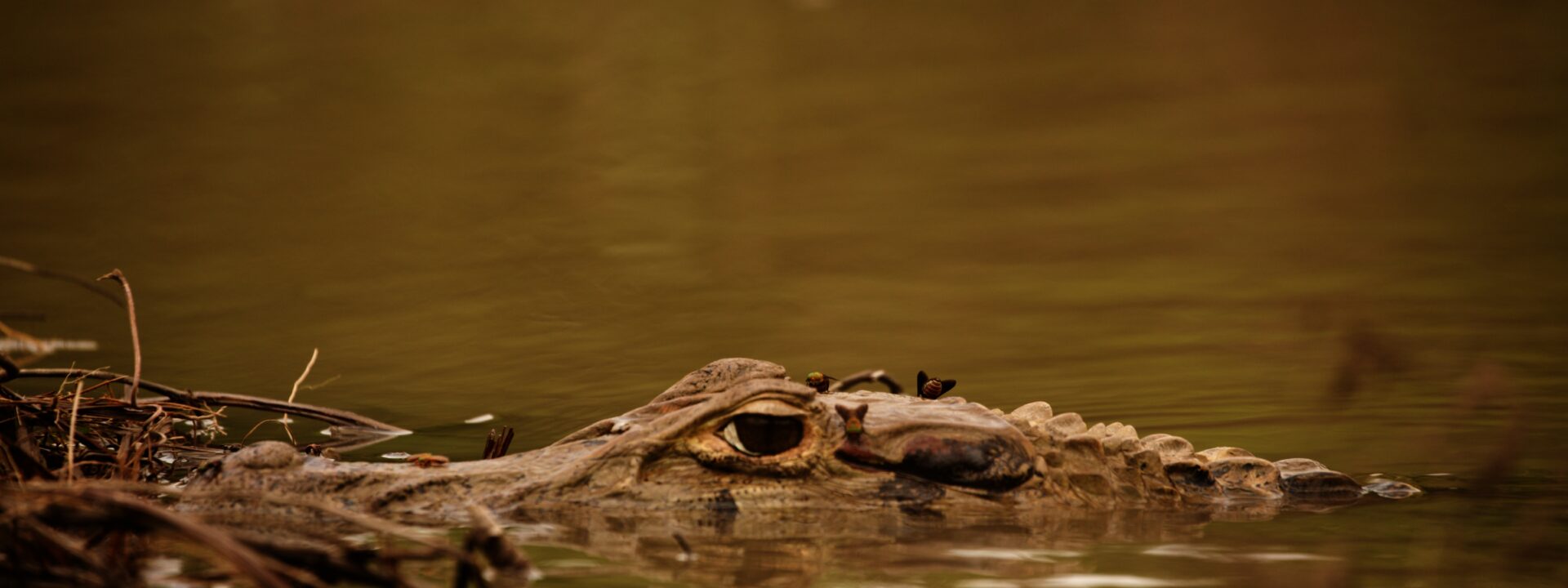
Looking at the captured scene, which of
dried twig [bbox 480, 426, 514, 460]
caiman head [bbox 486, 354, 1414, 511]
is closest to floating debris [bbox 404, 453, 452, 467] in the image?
dried twig [bbox 480, 426, 514, 460]

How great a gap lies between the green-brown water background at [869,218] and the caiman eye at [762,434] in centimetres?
55

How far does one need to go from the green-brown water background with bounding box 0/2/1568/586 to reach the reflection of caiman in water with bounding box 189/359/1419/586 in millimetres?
361

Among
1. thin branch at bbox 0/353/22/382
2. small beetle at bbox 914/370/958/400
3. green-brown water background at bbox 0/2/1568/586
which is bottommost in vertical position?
thin branch at bbox 0/353/22/382

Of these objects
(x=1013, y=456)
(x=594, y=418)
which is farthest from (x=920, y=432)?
(x=594, y=418)

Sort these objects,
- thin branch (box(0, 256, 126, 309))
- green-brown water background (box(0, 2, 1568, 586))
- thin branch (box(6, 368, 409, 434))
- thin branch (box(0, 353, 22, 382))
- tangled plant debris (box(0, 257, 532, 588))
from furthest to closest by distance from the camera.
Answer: green-brown water background (box(0, 2, 1568, 586)), thin branch (box(6, 368, 409, 434)), thin branch (box(0, 353, 22, 382)), thin branch (box(0, 256, 126, 309)), tangled plant debris (box(0, 257, 532, 588))

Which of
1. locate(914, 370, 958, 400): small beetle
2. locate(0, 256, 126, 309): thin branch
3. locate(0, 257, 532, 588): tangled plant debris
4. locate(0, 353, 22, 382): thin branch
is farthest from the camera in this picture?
locate(914, 370, 958, 400): small beetle

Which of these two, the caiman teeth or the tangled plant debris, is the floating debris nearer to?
the tangled plant debris

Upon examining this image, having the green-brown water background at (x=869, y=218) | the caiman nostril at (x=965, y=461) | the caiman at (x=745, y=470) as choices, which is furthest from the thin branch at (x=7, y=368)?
the caiman nostril at (x=965, y=461)

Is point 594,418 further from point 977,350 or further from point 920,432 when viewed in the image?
point 920,432

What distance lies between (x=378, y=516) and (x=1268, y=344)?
553cm

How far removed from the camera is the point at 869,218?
14.1 meters

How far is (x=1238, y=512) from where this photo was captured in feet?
15.4

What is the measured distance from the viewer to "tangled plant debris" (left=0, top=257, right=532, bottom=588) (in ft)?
10.1

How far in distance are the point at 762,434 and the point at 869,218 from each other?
9834 mm
